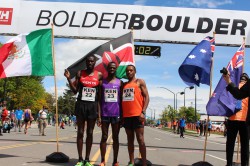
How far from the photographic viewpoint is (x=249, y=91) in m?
6.92

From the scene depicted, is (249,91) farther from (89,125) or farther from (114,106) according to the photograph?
(89,125)

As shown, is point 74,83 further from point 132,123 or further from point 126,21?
point 126,21

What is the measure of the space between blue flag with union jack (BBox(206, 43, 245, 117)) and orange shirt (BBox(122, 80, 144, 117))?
1.81m

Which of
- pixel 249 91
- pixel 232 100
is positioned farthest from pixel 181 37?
pixel 249 91

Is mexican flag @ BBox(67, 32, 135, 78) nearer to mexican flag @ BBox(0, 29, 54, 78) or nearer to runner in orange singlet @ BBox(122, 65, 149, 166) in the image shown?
mexican flag @ BBox(0, 29, 54, 78)

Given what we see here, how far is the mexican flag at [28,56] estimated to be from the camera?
31.5 feet

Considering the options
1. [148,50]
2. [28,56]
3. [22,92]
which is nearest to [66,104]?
[22,92]

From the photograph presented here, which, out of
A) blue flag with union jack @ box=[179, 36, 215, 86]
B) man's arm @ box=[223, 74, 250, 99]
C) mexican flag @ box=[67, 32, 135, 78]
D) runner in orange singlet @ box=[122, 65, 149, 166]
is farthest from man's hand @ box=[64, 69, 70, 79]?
man's arm @ box=[223, 74, 250, 99]

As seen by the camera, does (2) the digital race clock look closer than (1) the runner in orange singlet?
No

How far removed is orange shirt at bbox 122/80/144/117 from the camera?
25.5 feet

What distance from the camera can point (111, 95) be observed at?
26.1 ft

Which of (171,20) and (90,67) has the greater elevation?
(171,20)

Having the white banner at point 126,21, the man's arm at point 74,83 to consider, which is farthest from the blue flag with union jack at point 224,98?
the white banner at point 126,21

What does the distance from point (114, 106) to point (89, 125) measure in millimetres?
674
